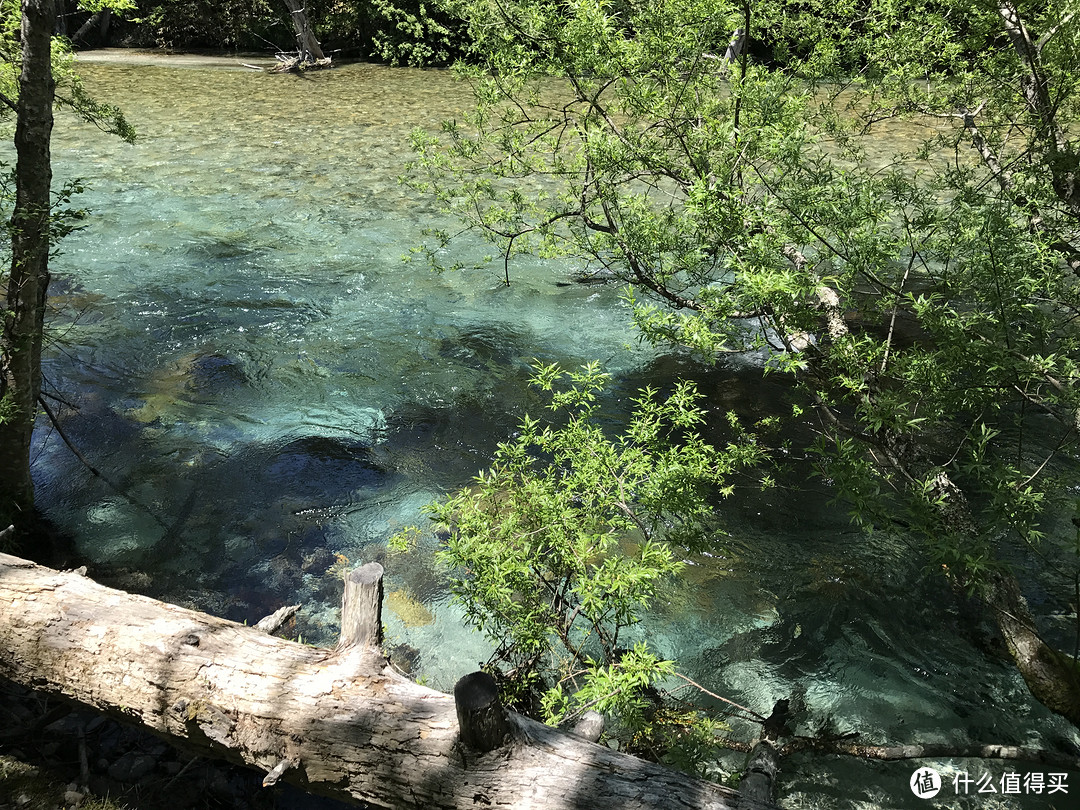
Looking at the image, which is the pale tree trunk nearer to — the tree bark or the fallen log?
the tree bark

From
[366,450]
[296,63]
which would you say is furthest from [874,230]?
[296,63]

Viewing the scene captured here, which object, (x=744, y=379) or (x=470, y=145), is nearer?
(x=470, y=145)

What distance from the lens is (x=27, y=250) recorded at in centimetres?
462

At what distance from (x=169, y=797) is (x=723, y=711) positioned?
2.68 metres

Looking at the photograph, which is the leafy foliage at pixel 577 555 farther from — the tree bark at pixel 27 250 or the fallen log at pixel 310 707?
the tree bark at pixel 27 250

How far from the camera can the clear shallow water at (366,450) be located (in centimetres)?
450

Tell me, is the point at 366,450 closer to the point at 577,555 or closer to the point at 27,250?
the point at 27,250

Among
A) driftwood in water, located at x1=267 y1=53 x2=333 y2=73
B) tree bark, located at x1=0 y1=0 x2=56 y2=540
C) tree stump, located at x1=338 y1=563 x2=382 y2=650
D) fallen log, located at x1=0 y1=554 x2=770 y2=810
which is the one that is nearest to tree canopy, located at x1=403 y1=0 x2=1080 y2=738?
tree stump, located at x1=338 y1=563 x2=382 y2=650

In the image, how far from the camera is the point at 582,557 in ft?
11.4

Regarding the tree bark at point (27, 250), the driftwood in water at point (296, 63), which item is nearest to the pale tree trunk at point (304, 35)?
the driftwood in water at point (296, 63)

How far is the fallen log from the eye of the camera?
281cm

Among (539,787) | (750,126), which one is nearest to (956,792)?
(539,787)

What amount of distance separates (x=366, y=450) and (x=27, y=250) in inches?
109

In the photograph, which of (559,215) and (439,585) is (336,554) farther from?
(559,215)
